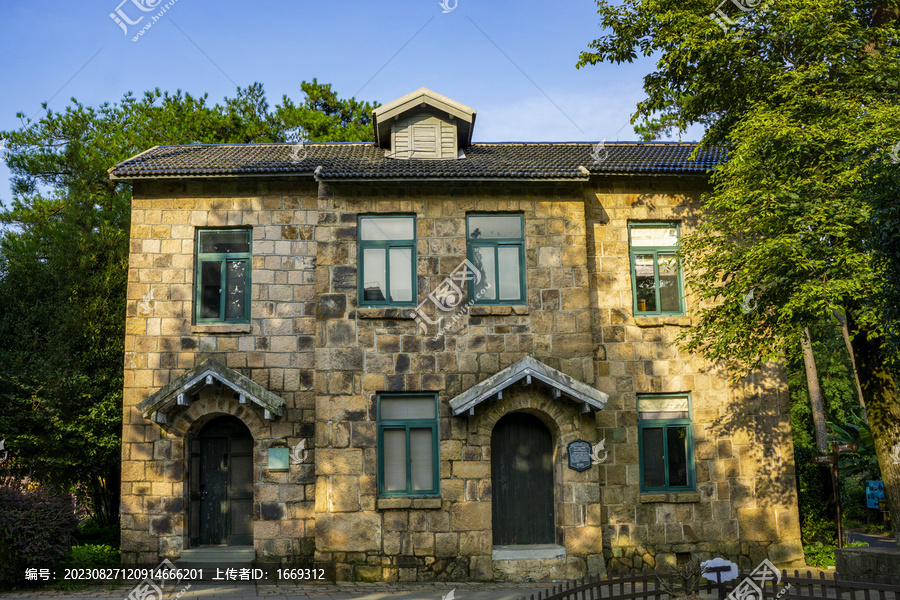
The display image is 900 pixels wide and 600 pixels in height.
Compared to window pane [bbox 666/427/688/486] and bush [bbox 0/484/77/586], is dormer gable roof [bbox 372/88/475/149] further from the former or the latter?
bush [bbox 0/484/77/586]

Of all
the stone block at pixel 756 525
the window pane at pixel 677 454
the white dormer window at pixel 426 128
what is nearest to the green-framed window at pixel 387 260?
the white dormer window at pixel 426 128

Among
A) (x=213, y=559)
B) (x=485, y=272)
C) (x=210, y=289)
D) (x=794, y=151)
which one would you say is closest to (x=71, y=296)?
(x=210, y=289)

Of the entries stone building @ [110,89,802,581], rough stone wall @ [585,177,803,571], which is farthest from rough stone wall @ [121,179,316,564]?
rough stone wall @ [585,177,803,571]

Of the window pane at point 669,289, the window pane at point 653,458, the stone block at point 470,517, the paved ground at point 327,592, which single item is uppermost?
the window pane at point 669,289

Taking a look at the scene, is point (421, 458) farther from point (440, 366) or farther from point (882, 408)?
point (882, 408)

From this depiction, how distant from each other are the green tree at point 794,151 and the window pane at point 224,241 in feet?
26.3

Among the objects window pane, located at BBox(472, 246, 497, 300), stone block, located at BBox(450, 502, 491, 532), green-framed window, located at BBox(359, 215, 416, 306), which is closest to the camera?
stone block, located at BBox(450, 502, 491, 532)

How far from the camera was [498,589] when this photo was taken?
39.5 ft

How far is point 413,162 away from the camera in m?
14.1

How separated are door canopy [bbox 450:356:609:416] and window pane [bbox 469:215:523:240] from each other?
2498mm

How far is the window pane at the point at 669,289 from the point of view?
1434 centimetres

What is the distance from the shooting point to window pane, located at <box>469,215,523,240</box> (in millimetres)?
13844

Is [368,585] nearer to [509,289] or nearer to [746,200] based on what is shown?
[509,289]

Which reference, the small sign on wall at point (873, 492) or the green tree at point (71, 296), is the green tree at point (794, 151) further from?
the green tree at point (71, 296)
